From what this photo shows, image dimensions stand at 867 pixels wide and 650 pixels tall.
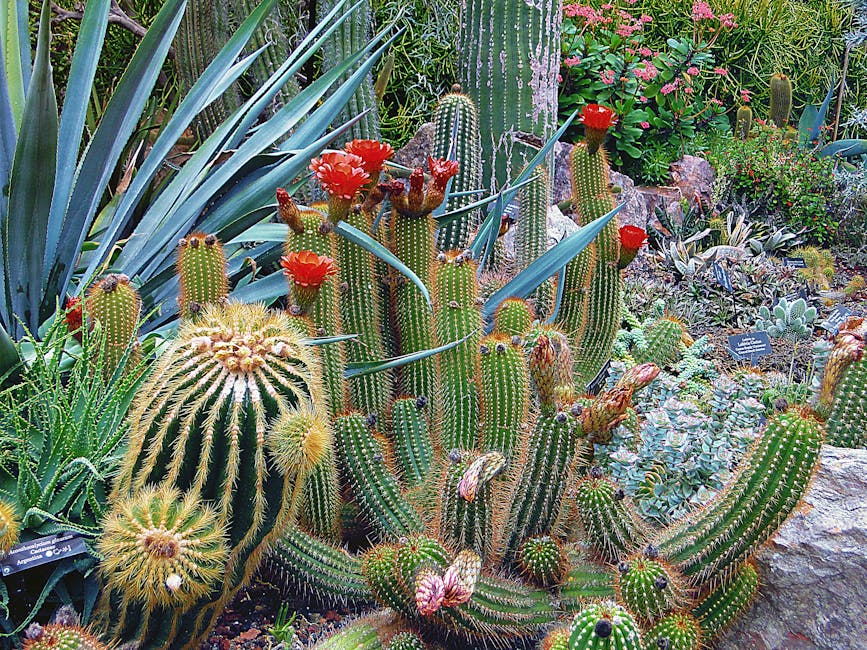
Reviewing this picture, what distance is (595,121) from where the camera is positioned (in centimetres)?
269

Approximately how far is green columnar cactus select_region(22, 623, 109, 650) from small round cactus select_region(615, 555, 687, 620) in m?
0.98

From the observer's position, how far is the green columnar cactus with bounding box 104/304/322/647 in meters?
1.40

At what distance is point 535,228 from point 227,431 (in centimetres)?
179

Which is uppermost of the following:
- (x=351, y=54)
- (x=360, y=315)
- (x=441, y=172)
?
(x=351, y=54)

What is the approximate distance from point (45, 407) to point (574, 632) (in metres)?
1.16

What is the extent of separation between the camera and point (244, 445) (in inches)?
55.6

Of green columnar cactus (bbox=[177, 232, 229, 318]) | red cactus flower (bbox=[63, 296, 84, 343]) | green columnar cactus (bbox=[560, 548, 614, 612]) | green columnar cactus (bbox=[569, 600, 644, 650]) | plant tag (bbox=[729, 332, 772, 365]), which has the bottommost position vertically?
plant tag (bbox=[729, 332, 772, 365])

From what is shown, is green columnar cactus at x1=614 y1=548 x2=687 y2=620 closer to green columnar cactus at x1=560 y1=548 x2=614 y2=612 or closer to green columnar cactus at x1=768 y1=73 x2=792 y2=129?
green columnar cactus at x1=560 y1=548 x2=614 y2=612

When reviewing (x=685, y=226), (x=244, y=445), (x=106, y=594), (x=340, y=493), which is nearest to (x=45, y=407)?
(x=106, y=594)

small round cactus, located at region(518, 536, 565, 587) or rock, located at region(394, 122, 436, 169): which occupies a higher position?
rock, located at region(394, 122, 436, 169)

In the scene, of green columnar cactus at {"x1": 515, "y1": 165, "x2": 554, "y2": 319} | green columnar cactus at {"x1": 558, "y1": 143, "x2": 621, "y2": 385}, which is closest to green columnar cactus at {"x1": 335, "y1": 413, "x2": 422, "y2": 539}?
green columnar cactus at {"x1": 558, "y1": 143, "x2": 621, "y2": 385}

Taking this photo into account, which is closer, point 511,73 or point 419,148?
point 511,73

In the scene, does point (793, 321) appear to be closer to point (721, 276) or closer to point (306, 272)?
point (721, 276)

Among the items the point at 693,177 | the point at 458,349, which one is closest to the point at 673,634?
the point at 458,349
